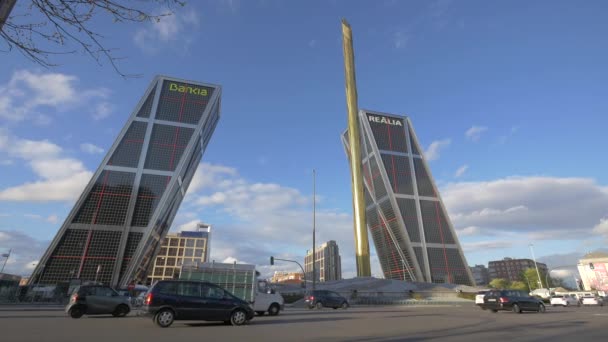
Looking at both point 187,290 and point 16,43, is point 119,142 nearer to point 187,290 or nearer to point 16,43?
point 187,290

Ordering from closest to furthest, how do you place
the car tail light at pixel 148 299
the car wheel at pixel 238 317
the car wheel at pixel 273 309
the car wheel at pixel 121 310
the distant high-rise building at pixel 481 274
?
the car tail light at pixel 148 299, the car wheel at pixel 238 317, the car wheel at pixel 121 310, the car wheel at pixel 273 309, the distant high-rise building at pixel 481 274

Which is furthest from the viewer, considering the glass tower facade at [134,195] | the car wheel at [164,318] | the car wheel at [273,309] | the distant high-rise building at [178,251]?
the distant high-rise building at [178,251]

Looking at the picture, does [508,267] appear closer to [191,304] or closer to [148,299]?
[191,304]

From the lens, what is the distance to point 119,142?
6288cm

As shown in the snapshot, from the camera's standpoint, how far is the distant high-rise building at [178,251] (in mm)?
110144

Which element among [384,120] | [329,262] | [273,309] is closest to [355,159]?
[384,120]

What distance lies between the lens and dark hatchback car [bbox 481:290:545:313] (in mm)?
18500

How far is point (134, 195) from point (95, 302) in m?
51.4

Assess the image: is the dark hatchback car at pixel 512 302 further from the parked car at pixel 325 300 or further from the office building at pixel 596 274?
the office building at pixel 596 274

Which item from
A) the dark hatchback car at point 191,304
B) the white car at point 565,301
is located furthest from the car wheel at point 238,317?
the white car at point 565,301

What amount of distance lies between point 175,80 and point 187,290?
230ft

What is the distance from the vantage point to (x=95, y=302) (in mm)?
14219

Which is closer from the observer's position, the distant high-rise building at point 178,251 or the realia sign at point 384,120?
the realia sign at point 384,120

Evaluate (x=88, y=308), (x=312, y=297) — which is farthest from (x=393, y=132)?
(x=88, y=308)
